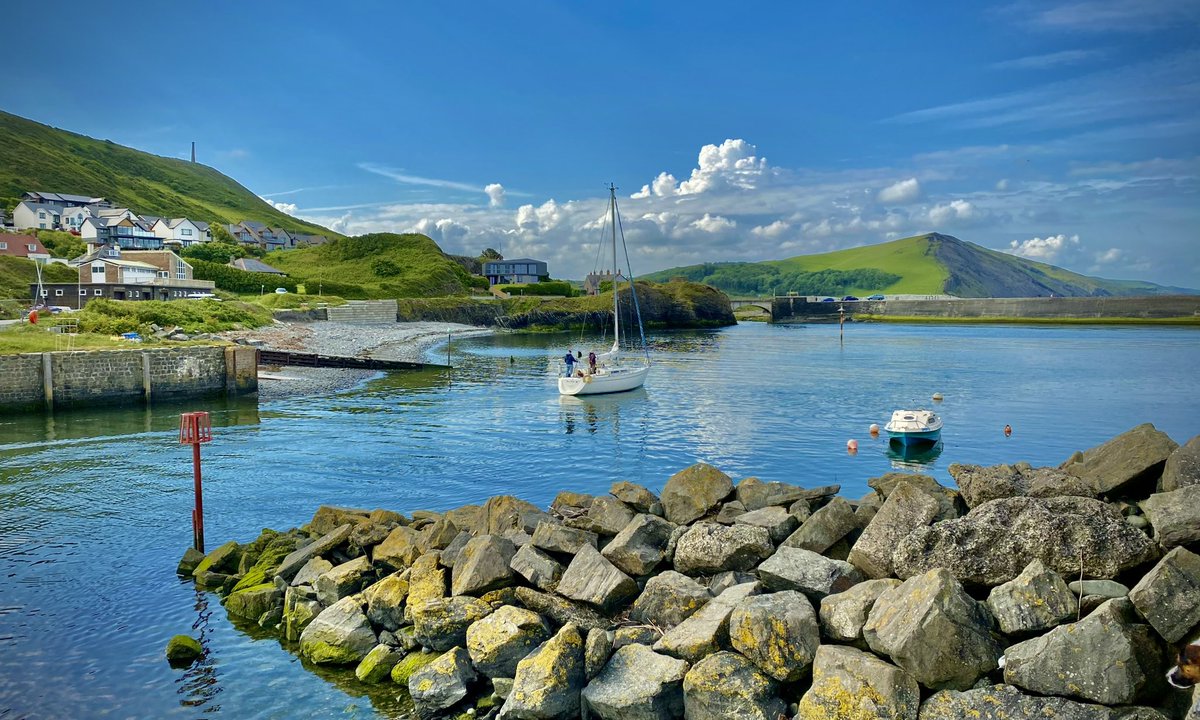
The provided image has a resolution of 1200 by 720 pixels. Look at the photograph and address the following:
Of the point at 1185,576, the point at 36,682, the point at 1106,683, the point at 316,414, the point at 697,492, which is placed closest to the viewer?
the point at 1106,683

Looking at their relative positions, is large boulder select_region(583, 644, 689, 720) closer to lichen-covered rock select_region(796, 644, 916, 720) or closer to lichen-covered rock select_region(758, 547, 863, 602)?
lichen-covered rock select_region(796, 644, 916, 720)

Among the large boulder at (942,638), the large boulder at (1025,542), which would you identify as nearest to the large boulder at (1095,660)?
the large boulder at (942,638)

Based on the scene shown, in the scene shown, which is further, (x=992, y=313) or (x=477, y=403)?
(x=992, y=313)

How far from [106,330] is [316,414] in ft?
81.5

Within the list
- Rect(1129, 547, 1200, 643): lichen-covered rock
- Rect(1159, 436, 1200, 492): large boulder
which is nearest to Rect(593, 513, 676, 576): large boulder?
Rect(1129, 547, 1200, 643): lichen-covered rock

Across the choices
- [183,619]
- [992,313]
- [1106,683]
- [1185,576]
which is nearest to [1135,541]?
[1185,576]

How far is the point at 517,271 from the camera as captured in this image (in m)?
192

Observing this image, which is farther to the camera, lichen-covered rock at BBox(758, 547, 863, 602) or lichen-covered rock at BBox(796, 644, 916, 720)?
lichen-covered rock at BBox(758, 547, 863, 602)

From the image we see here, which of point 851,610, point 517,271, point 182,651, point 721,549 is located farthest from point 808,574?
point 517,271

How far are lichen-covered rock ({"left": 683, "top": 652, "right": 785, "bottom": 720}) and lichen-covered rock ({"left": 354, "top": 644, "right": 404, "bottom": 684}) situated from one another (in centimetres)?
515

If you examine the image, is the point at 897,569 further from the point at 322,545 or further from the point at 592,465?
the point at 592,465

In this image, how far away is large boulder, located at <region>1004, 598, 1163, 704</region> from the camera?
6.98m

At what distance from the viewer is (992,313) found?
187 meters

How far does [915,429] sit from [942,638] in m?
26.9
